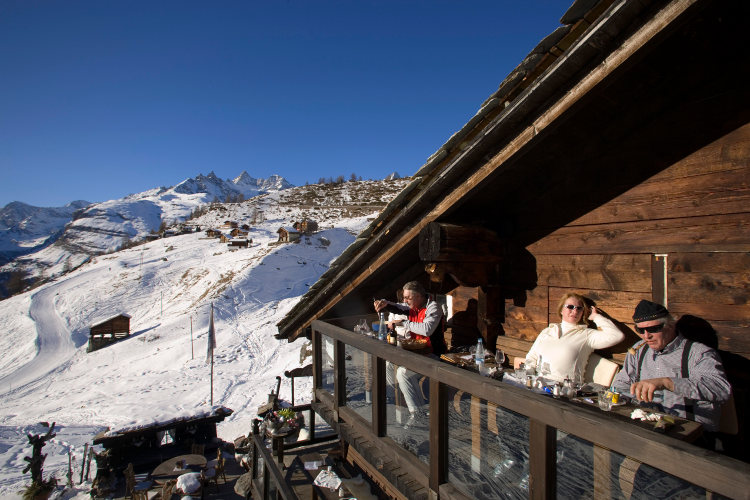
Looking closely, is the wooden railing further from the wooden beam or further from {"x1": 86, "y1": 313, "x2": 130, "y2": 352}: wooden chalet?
{"x1": 86, "y1": 313, "x2": 130, "y2": 352}: wooden chalet

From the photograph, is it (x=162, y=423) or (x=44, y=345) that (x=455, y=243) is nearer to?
(x=162, y=423)

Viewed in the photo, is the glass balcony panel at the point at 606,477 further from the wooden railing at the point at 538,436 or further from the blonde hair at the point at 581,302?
the blonde hair at the point at 581,302

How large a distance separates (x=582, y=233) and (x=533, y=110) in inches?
54.2

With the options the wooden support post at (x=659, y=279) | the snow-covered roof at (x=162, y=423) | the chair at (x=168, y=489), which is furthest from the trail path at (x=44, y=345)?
the wooden support post at (x=659, y=279)

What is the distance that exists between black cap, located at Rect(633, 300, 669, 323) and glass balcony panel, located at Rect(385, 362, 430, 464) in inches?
60.2

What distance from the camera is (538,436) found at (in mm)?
1896

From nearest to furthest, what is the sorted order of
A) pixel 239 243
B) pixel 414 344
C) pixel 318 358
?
pixel 414 344, pixel 318 358, pixel 239 243

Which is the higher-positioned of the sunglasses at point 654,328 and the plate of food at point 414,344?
the sunglasses at point 654,328

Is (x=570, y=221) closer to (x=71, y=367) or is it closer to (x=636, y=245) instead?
(x=636, y=245)

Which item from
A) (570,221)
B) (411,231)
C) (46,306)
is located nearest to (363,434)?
(411,231)

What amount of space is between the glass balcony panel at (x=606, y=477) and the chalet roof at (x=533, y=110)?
6.11ft

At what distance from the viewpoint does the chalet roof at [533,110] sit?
76.7 inches

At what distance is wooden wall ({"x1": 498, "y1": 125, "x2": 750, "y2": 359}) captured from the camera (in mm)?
2414

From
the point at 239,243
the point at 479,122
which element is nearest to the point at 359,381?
the point at 479,122
